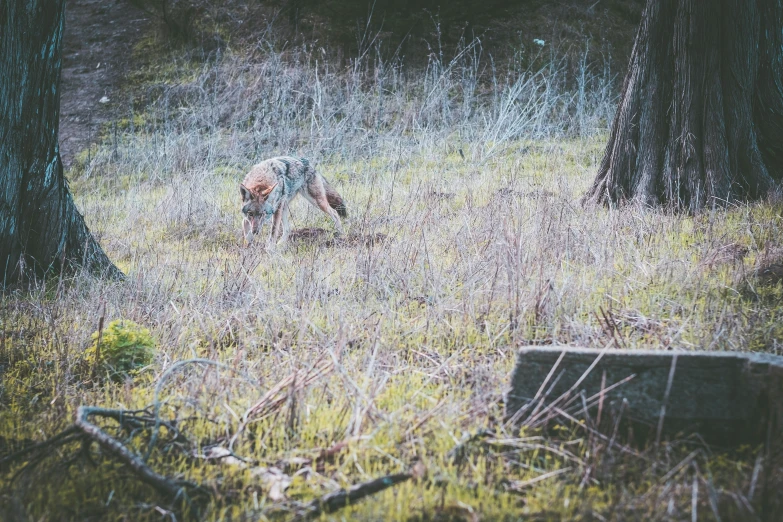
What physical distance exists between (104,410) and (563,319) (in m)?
2.32

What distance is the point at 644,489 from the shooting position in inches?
77.8

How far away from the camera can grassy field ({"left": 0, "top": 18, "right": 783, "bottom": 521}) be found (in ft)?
6.58

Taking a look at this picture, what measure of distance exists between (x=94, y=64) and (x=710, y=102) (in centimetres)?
1407

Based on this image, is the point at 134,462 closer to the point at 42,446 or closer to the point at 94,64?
the point at 42,446

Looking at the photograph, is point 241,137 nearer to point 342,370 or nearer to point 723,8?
point 723,8

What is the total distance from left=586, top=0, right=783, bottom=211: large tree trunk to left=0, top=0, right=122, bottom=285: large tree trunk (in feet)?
15.8

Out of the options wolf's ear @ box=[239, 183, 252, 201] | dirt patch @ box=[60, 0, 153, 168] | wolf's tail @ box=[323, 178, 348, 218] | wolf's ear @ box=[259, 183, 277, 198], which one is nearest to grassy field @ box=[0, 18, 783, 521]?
wolf's tail @ box=[323, 178, 348, 218]

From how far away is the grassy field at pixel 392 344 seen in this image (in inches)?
79.0

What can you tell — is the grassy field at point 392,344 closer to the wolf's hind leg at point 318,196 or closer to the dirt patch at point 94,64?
the wolf's hind leg at point 318,196

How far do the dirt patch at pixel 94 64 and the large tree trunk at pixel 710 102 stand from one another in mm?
9999

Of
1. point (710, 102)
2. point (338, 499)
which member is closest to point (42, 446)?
point (338, 499)

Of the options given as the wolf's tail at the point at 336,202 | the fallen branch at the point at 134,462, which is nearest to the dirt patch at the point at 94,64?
the wolf's tail at the point at 336,202

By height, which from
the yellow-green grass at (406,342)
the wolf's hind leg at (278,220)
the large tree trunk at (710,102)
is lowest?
the yellow-green grass at (406,342)

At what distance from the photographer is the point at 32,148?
455cm
